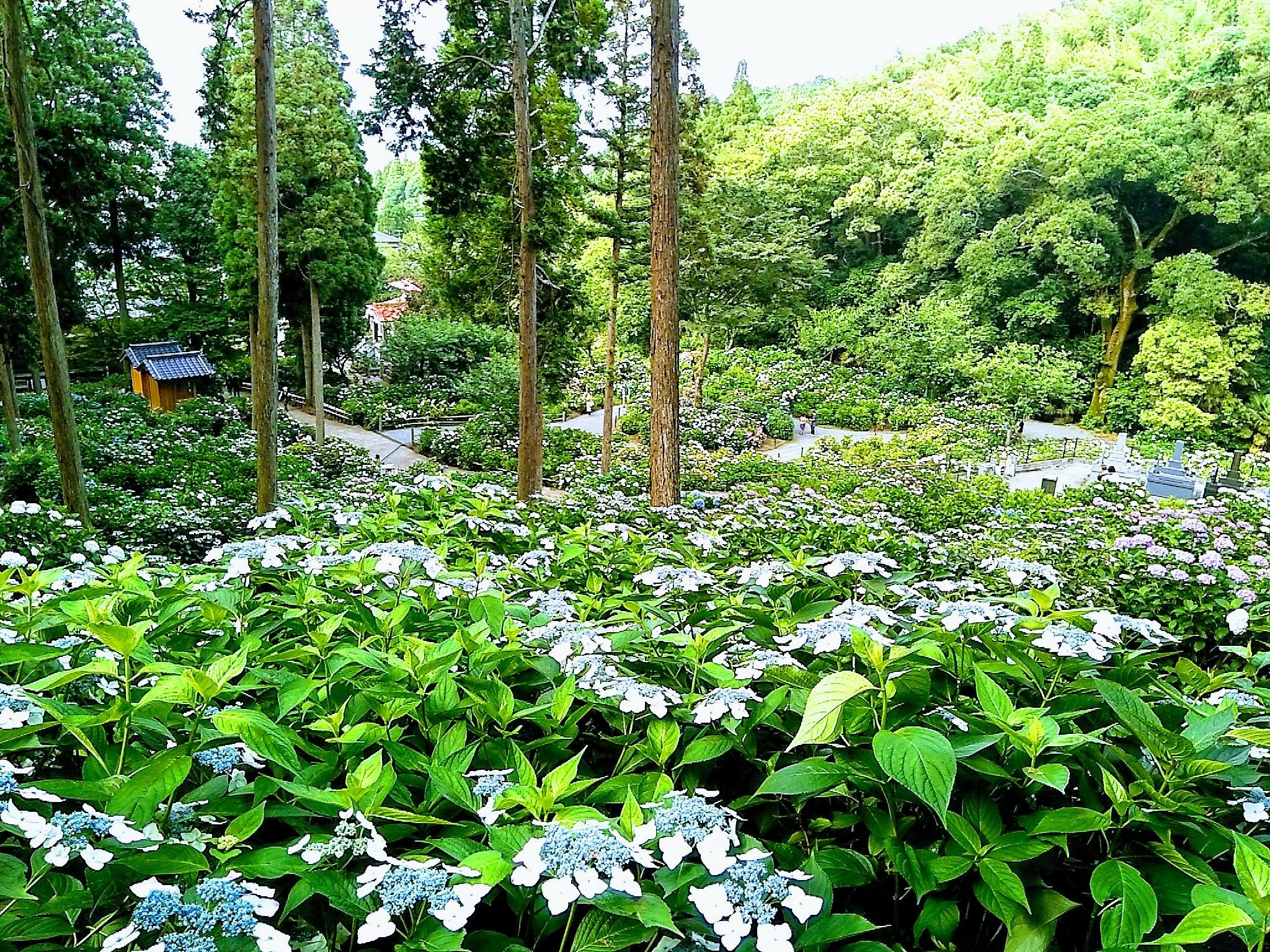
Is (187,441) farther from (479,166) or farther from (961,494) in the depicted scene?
(961,494)

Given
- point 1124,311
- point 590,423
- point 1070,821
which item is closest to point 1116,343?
point 1124,311

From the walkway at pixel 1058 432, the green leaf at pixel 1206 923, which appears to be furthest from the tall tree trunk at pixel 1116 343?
the green leaf at pixel 1206 923

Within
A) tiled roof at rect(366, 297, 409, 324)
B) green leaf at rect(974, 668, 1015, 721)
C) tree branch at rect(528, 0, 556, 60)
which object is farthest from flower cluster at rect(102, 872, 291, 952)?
tiled roof at rect(366, 297, 409, 324)

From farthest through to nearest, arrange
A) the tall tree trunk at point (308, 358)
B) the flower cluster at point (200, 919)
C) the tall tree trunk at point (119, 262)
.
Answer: the tall tree trunk at point (119, 262), the tall tree trunk at point (308, 358), the flower cluster at point (200, 919)

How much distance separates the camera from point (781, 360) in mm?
25141

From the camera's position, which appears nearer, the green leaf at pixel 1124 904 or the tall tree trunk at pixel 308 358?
the green leaf at pixel 1124 904

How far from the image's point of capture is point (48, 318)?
6.20 m

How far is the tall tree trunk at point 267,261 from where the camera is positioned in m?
6.02

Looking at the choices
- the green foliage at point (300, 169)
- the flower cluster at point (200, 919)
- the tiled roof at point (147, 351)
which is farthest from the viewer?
the tiled roof at point (147, 351)

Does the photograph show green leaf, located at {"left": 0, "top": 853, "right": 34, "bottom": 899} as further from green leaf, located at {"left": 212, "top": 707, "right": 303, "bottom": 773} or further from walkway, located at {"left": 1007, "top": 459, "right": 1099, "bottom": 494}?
walkway, located at {"left": 1007, "top": 459, "right": 1099, "bottom": 494}

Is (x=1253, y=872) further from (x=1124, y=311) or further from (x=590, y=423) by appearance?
(x=1124, y=311)

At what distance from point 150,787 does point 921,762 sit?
3.19 ft

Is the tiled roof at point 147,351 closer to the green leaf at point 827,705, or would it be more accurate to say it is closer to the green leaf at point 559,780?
the green leaf at point 559,780

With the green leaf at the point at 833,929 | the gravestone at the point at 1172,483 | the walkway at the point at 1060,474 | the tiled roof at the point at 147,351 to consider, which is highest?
the tiled roof at the point at 147,351
